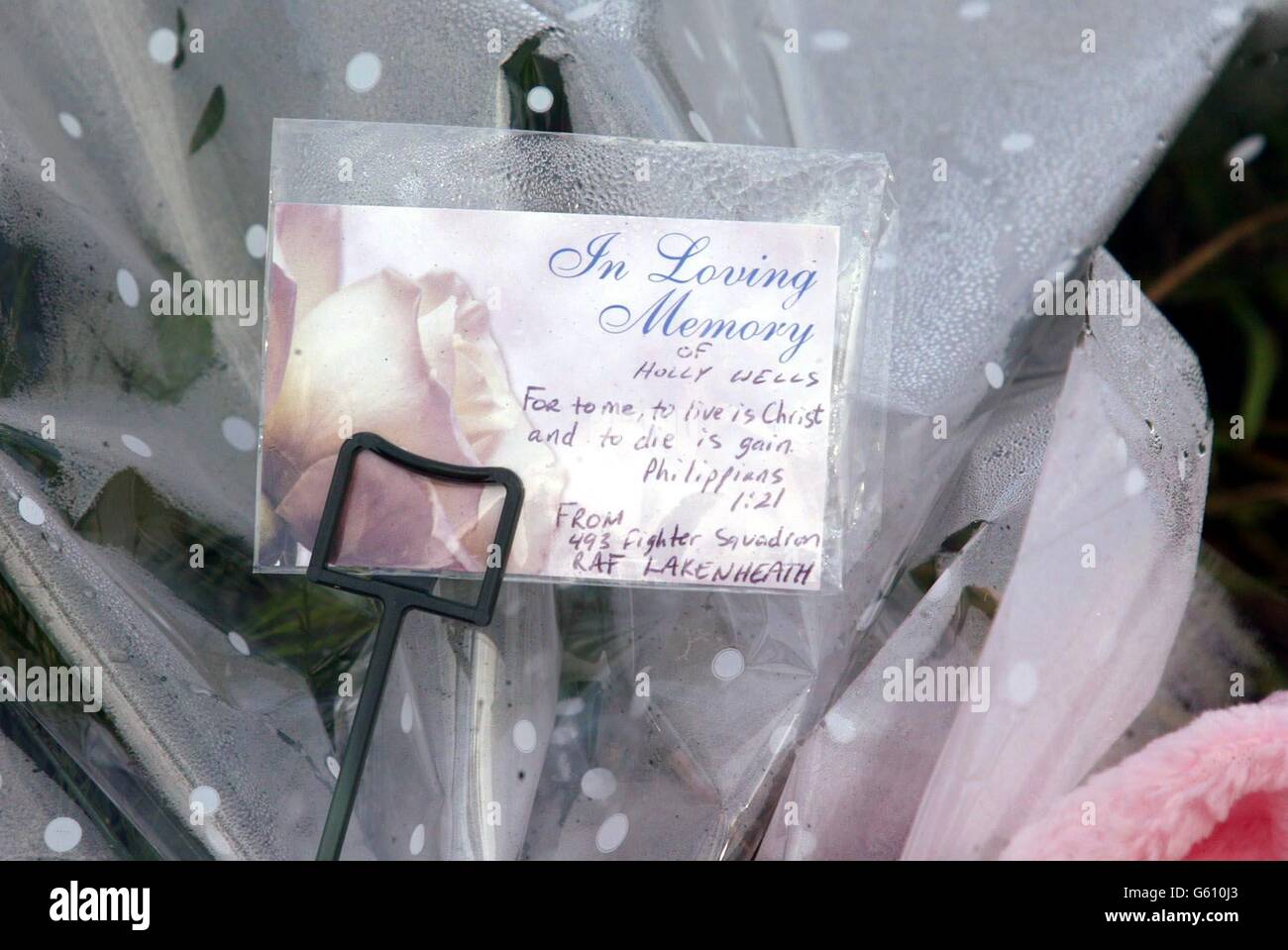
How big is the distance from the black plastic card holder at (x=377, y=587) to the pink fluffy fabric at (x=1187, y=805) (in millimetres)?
253

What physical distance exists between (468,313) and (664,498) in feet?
0.37

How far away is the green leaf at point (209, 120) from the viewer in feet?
1.33

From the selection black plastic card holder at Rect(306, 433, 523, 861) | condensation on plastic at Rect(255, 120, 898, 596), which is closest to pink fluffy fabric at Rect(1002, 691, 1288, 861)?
condensation on plastic at Rect(255, 120, 898, 596)

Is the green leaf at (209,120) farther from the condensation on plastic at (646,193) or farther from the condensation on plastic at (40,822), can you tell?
the condensation on plastic at (40,822)

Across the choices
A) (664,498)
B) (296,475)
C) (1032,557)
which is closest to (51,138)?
(296,475)

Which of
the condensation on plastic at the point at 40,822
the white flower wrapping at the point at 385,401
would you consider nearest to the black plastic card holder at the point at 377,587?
the white flower wrapping at the point at 385,401

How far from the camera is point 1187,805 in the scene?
400 millimetres

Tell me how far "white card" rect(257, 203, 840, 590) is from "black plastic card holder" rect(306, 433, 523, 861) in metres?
0.01

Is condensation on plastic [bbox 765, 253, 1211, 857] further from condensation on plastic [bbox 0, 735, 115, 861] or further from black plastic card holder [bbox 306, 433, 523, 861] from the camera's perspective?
condensation on plastic [bbox 0, 735, 115, 861]

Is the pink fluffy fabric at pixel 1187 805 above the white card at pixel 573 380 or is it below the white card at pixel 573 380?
below

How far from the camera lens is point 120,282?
41 centimetres

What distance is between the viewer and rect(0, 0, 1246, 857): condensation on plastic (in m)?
0.41

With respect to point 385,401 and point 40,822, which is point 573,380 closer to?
point 385,401

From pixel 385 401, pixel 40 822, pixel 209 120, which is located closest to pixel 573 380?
pixel 385 401
